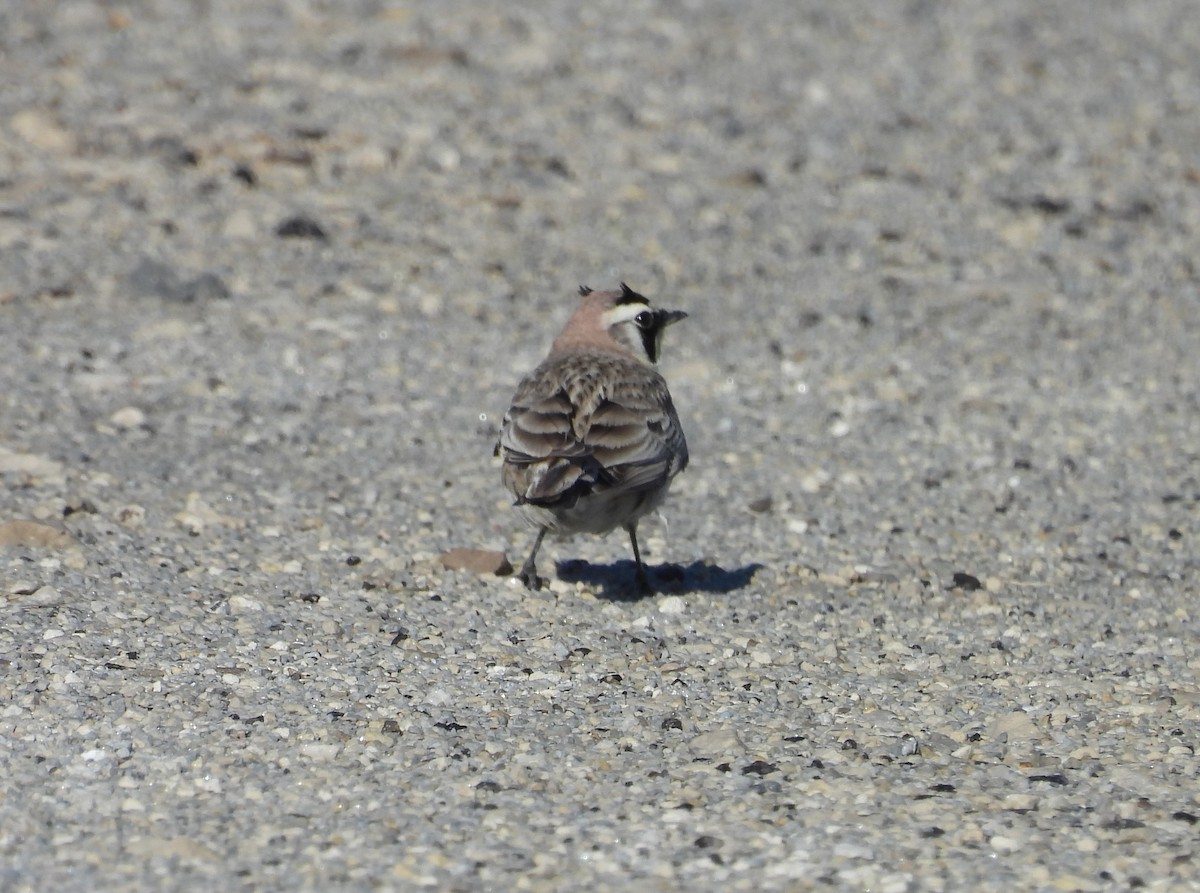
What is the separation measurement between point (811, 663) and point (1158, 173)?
26.5 ft

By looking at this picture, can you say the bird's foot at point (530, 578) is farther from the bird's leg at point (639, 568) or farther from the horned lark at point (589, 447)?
the bird's leg at point (639, 568)

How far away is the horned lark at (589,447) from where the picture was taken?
7.01 metres

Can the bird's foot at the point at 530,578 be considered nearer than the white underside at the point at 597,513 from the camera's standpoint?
No

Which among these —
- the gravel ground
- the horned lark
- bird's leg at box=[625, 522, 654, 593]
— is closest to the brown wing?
the horned lark

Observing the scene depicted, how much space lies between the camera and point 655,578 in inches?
308

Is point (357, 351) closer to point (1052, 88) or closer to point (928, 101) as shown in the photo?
point (928, 101)

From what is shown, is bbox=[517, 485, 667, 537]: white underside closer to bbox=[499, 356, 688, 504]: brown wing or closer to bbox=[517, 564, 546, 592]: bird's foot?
bbox=[499, 356, 688, 504]: brown wing

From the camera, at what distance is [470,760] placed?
18.5 feet

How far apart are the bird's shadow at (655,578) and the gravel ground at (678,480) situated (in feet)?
0.10

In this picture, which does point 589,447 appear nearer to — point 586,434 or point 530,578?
point 586,434

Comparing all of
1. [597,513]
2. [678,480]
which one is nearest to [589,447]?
[597,513]

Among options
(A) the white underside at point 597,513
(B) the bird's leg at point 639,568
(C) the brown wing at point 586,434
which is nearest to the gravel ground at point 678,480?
(B) the bird's leg at point 639,568

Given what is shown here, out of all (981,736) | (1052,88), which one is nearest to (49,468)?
(981,736)

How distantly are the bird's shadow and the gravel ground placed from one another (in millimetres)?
29
